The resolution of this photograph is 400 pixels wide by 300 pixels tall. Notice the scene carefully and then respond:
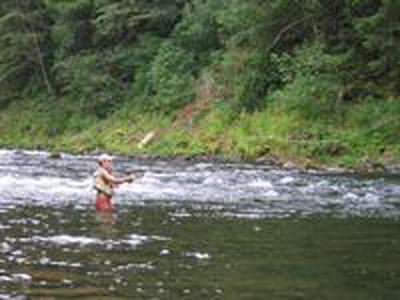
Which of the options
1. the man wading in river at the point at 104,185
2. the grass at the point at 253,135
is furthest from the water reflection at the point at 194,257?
the grass at the point at 253,135

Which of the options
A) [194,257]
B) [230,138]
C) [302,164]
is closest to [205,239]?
[194,257]

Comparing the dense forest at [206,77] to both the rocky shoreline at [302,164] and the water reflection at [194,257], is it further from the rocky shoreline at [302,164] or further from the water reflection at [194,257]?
the water reflection at [194,257]

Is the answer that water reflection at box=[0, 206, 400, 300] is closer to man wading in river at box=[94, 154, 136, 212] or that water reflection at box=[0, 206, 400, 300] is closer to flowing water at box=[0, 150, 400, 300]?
flowing water at box=[0, 150, 400, 300]

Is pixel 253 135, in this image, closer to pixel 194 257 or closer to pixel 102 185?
pixel 102 185

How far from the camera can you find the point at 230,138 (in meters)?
39.3

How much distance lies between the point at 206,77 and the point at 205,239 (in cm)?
3108

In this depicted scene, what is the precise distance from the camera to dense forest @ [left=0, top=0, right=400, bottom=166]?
35125 mm

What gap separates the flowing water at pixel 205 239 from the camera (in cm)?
1179

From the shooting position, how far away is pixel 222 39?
156 ft

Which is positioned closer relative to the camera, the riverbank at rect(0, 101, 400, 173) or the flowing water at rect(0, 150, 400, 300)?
the flowing water at rect(0, 150, 400, 300)

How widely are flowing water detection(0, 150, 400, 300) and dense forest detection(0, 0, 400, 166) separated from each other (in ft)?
25.9

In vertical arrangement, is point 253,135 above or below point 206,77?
below

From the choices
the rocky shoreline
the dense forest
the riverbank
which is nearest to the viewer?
the rocky shoreline

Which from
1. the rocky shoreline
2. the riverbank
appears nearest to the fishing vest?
the rocky shoreline
